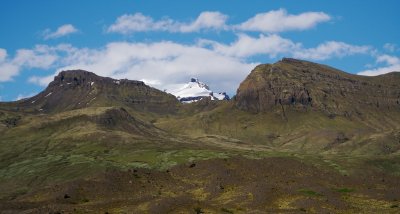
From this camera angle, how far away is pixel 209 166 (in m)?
130

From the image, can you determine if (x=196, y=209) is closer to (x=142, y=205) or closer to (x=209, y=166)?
(x=142, y=205)

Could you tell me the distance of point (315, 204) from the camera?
8612 centimetres

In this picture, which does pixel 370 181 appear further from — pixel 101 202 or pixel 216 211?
pixel 101 202

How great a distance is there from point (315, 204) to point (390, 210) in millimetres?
11535

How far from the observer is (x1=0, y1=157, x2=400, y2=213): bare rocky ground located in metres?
85.2

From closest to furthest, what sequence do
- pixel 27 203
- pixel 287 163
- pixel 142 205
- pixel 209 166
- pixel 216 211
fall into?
pixel 216 211 → pixel 142 205 → pixel 27 203 → pixel 209 166 → pixel 287 163

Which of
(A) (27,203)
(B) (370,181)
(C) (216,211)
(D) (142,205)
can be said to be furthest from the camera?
(B) (370,181)

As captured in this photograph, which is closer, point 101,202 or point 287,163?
point 101,202

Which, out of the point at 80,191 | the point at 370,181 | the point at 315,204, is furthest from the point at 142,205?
the point at 370,181

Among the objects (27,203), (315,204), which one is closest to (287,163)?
(315,204)

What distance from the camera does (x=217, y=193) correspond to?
100938 mm

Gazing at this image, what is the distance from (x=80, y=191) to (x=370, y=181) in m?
63.2

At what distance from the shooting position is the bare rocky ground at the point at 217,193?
280 ft

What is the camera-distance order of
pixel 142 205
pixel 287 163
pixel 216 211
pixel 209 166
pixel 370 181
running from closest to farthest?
pixel 216 211 < pixel 142 205 < pixel 370 181 < pixel 209 166 < pixel 287 163
